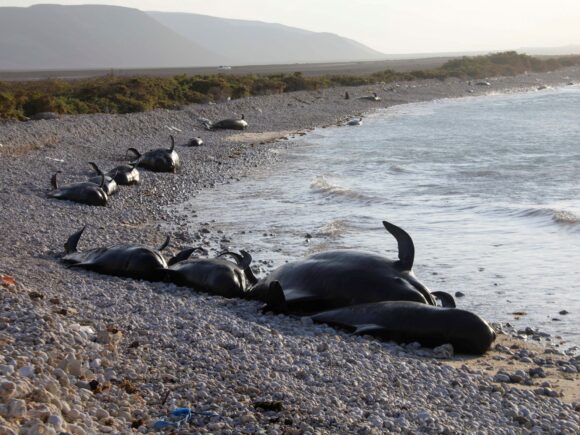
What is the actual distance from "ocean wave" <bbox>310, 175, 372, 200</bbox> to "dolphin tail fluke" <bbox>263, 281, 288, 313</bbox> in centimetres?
1053

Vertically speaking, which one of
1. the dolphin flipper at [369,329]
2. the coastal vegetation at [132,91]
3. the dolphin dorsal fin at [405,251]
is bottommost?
the dolphin flipper at [369,329]

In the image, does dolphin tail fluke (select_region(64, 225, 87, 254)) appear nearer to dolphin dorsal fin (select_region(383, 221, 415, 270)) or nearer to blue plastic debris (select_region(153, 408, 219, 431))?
dolphin dorsal fin (select_region(383, 221, 415, 270))

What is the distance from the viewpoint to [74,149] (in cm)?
2444

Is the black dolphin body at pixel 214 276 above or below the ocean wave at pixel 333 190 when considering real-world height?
above

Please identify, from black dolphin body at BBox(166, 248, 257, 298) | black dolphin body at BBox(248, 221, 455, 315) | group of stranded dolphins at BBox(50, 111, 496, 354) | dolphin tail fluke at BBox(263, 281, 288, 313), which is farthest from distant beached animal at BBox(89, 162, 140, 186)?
dolphin tail fluke at BBox(263, 281, 288, 313)

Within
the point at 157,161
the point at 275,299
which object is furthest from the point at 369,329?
the point at 157,161

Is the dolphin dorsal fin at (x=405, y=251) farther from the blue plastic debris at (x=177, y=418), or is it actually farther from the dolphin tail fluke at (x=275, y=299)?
the blue plastic debris at (x=177, y=418)

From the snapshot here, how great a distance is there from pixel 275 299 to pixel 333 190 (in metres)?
11.5

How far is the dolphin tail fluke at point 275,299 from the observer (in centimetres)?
931

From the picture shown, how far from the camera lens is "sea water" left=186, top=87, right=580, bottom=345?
11.7 metres

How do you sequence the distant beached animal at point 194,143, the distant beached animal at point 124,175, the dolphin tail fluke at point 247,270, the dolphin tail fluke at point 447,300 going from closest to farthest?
the dolphin tail fluke at point 447,300, the dolphin tail fluke at point 247,270, the distant beached animal at point 124,175, the distant beached animal at point 194,143

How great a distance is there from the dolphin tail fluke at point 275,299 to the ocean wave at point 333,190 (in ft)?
34.5

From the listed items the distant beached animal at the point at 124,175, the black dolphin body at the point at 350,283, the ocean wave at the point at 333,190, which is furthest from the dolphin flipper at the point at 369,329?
the distant beached animal at the point at 124,175

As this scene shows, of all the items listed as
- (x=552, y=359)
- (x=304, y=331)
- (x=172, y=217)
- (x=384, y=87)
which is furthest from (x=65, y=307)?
(x=384, y=87)
